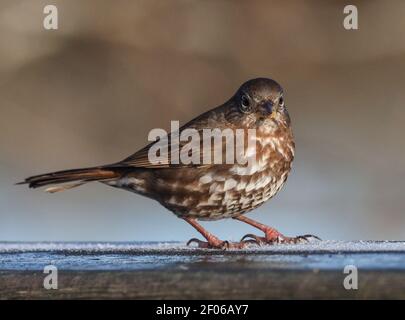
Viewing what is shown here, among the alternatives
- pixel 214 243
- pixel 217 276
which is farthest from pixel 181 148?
pixel 217 276

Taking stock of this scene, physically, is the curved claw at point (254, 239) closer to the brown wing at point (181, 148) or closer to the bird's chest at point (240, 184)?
the bird's chest at point (240, 184)

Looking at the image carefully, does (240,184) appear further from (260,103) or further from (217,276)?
(217,276)

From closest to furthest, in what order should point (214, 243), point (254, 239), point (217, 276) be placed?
point (217, 276) < point (214, 243) < point (254, 239)

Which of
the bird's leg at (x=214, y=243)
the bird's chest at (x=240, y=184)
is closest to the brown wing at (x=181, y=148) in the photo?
the bird's chest at (x=240, y=184)

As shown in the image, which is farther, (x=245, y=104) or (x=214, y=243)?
(x=245, y=104)
